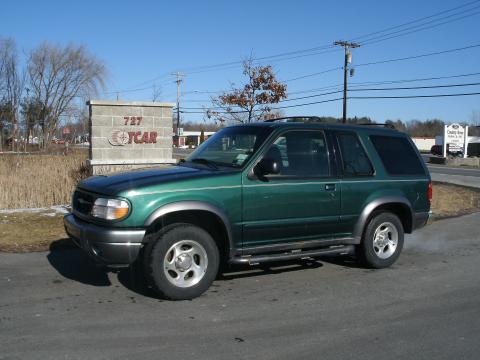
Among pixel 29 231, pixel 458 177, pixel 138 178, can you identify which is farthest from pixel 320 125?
pixel 458 177

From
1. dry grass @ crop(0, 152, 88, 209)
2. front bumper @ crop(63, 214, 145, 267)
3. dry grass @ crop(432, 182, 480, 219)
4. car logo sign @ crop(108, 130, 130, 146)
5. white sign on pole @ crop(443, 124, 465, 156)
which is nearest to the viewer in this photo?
front bumper @ crop(63, 214, 145, 267)

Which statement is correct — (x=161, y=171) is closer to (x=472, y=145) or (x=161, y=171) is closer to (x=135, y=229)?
(x=135, y=229)

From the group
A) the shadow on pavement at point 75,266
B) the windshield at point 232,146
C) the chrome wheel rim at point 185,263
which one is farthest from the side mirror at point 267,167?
the shadow on pavement at point 75,266

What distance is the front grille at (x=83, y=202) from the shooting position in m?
5.29

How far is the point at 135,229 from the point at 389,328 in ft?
8.18

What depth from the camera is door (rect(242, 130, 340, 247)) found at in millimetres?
5543

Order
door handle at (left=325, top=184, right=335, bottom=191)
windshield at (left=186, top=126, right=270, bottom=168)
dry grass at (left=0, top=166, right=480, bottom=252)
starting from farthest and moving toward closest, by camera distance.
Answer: dry grass at (left=0, top=166, right=480, bottom=252), door handle at (left=325, top=184, right=335, bottom=191), windshield at (left=186, top=126, right=270, bottom=168)

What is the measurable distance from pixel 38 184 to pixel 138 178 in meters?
A: 6.76

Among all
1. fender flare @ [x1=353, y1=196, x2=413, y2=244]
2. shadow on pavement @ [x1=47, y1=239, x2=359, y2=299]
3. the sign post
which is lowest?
shadow on pavement @ [x1=47, y1=239, x2=359, y2=299]

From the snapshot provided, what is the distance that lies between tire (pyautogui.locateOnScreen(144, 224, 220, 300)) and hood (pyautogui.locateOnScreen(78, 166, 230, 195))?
0.50m

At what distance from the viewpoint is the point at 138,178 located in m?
5.30

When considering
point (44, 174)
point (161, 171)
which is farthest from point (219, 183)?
point (44, 174)

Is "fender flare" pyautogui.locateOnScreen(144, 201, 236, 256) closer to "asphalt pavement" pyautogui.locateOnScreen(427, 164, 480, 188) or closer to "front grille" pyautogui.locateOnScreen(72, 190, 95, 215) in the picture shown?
"front grille" pyautogui.locateOnScreen(72, 190, 95, 215)

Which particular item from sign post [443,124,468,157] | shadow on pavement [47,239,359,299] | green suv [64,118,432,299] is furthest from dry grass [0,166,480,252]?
sign post [443,124,468,157]
